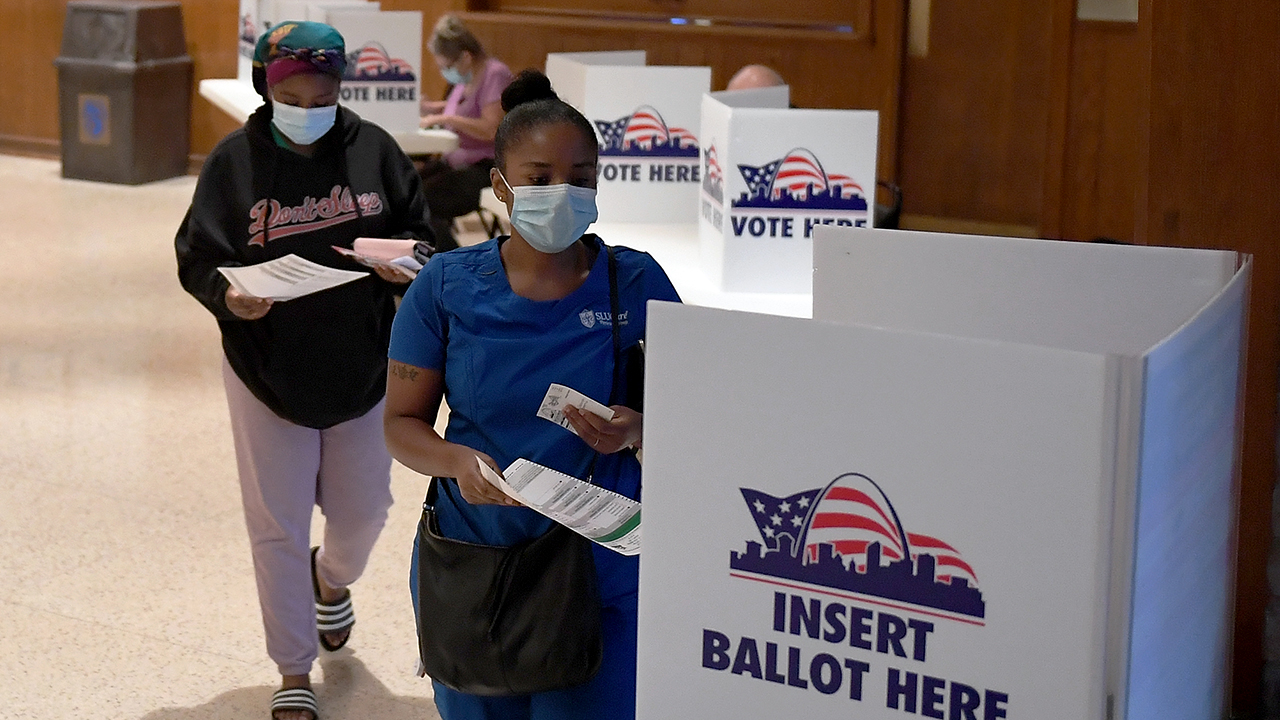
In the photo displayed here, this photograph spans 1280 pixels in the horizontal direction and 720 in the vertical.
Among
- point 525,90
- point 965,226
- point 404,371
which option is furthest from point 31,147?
point 404,371

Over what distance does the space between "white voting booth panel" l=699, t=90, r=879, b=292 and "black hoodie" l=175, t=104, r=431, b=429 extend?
892mm

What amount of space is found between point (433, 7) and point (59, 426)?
14.6 feet

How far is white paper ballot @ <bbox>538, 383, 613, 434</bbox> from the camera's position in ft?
6.53

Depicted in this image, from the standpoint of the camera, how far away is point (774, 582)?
1.31 m

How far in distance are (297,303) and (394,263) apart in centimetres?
27

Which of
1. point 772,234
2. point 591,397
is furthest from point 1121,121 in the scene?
point 591,397

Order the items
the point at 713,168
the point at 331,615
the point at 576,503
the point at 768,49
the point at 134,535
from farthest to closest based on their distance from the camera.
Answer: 1. the point at 768,49
2. the point at 134,535
3. the point at 713,168
4. the point at 331,615
5. the point at 576,503

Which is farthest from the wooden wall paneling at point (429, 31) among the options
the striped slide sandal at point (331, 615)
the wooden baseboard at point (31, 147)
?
the striped slide sandal at point (331, 615)

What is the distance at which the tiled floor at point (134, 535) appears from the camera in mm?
3461

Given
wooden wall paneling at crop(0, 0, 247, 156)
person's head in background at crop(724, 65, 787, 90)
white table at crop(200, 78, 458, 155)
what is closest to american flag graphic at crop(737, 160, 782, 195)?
person's head in background at crop(724, 65, 787, 90)

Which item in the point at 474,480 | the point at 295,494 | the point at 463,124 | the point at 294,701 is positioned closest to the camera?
the point at 474,480

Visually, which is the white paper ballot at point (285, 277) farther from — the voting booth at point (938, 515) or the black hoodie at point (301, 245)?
the voting booth at point (938, 515)

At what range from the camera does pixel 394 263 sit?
2945 mm

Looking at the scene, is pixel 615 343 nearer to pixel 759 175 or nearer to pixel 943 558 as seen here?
pixel 943 558
